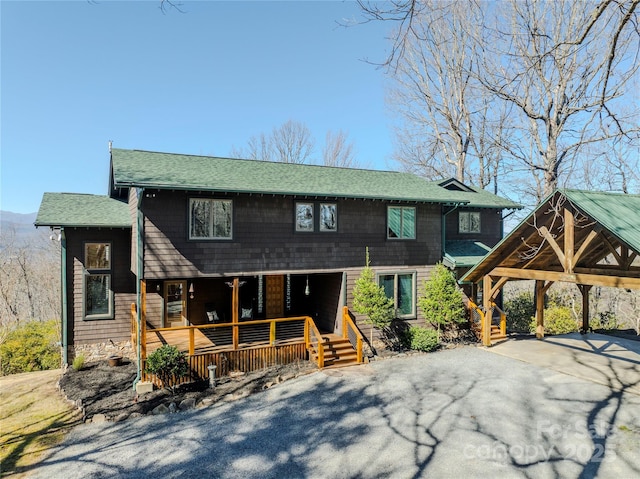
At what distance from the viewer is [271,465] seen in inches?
248

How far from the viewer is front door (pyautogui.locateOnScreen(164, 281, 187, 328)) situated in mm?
13258

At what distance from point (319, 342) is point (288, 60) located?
12460 millimetres

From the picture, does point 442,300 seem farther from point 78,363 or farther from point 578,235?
point 78,363

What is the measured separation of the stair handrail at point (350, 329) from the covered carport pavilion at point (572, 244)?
168 inches

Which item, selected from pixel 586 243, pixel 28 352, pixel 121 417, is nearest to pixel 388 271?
pixel 586 243

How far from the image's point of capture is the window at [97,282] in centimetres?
1220

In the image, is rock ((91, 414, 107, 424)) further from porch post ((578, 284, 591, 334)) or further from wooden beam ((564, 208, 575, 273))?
porch post ((578, 284, 591, 334))

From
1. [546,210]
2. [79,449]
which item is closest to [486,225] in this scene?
[546,210]

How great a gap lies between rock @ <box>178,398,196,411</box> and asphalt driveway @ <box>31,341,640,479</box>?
12.1 inches

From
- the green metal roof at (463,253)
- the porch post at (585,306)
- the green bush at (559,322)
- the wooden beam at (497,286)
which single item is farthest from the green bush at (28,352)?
the green bush at (559,322)

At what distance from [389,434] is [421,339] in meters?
5.94

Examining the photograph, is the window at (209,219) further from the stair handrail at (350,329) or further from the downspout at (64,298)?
the downspout at (64,298)

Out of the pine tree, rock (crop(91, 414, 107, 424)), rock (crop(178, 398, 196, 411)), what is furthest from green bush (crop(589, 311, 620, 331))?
rock (crop(91, 414, 107, 424))

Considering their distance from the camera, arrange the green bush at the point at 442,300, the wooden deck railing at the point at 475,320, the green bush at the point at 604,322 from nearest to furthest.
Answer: the green bush at the point at 442,300, the wooden deck railing at the point at 475,320, the green bush at the point at 604,322
